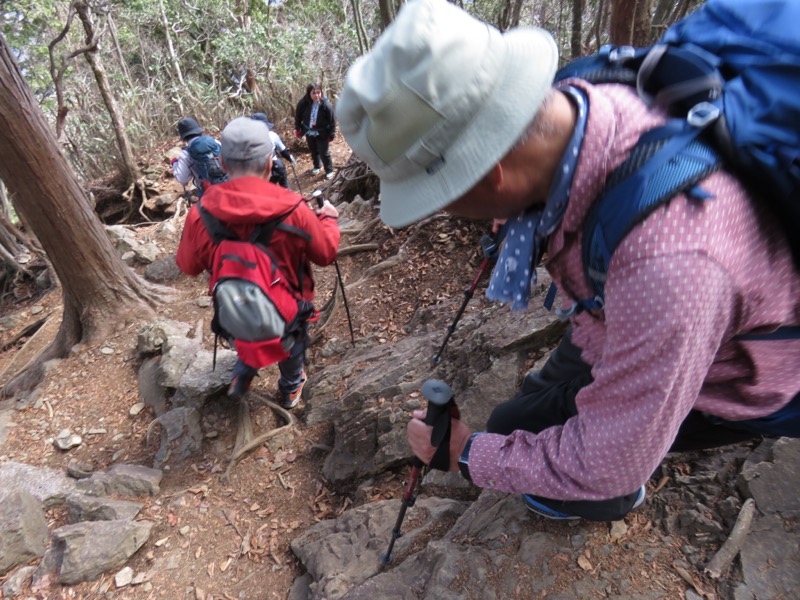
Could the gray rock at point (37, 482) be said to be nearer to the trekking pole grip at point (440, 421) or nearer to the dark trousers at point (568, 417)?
the trekking pole grip at point (440, 421)

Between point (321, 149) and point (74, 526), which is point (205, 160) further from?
point (74, 526)

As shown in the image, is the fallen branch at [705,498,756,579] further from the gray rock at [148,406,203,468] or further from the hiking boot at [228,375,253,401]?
the gray rock at [148,406,203,468]

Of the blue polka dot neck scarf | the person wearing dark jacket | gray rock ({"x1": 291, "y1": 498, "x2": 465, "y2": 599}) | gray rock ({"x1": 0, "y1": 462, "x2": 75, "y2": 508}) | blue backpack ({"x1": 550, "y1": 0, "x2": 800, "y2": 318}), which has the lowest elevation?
gray rock ({"x1": 0, "y1": 462, "x2": 75, "y2": 508})

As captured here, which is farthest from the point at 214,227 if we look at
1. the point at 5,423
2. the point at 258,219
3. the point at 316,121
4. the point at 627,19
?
the point at 316,121

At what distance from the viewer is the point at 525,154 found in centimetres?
104

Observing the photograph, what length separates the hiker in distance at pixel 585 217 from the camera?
0.89m

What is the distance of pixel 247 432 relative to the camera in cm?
397

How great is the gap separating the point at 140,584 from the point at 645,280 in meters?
3.61

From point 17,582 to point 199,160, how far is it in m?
5.34

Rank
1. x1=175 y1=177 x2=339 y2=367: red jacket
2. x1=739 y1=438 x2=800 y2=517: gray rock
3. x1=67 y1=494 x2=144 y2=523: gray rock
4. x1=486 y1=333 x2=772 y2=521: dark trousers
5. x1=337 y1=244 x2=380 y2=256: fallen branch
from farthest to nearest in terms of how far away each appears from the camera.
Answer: x1=337 y1=244 x2=380 y2=256: fallen branch
x1=67 y1=494 x2=144 y2=523: gray rock
x1=175 y1=177 x2=339 y2=367: red jacket
x1=739 y1=438 x2=800 y2=517: gray rock
x1=486 y1=333 x2=772 y2=521: dark trousers

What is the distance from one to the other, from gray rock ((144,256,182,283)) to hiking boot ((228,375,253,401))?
3.38 m

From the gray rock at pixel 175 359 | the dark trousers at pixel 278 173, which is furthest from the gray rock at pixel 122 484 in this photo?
the dark trousers at pixel 278 173

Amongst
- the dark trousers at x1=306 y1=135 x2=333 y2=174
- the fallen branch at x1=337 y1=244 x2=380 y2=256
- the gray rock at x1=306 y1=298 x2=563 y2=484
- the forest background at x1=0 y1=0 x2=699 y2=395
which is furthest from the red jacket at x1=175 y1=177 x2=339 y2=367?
the dark trousers at x1=306 y1=135 x2=333 y2=174

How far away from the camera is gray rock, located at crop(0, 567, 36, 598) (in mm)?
2969
